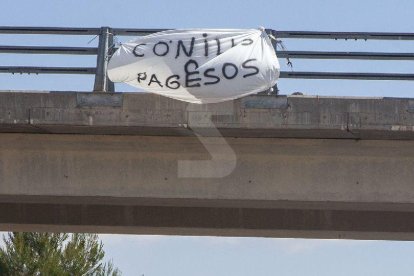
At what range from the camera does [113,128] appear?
50.5ft

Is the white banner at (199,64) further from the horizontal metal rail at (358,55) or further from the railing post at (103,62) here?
the horizontal metal rail at (358,55)

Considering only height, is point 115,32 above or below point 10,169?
above

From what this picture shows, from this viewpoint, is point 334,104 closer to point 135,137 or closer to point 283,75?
point 283,75

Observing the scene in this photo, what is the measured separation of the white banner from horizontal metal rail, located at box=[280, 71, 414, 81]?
0.31 metres

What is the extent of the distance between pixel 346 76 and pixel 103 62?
10.1 ft

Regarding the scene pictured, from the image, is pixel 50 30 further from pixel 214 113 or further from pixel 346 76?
pixel 346 76

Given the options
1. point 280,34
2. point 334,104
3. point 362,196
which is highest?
point 280,34

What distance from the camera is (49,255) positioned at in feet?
163

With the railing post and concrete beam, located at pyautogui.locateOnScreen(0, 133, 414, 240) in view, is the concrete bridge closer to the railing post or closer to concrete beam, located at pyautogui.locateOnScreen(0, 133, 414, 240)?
concrete beam, located at pyautogui.locateOnScreen(0, 133, 414, 240)

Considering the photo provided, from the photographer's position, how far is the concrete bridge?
15.2 metres

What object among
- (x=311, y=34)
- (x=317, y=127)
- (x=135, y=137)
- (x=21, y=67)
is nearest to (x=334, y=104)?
(x=317, y=127)

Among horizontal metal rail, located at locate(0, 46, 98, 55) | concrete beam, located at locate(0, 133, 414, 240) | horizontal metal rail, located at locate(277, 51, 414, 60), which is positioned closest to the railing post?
horizontal metal rail, located at locate(0, 46, 98, 55)

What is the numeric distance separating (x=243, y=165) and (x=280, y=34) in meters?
1.75

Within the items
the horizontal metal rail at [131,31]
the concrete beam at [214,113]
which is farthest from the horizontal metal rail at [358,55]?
the horizontal metal rail at [131,31]
